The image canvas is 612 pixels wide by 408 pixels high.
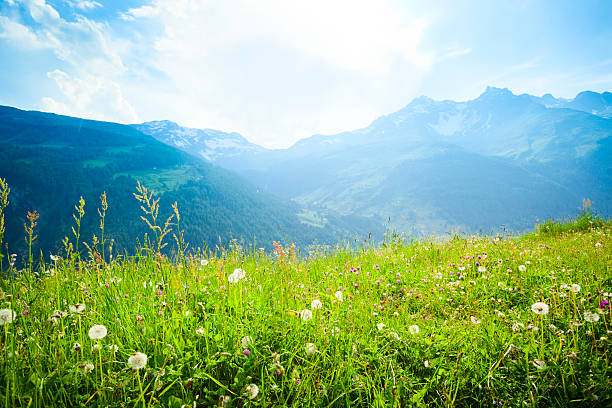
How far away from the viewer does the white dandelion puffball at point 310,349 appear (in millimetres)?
2563

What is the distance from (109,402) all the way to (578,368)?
4109 millimetres

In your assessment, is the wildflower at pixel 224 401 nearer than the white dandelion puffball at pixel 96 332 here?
Yes

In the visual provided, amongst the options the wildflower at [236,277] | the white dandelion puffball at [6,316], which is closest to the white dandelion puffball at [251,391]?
the wildflower at [236,277]

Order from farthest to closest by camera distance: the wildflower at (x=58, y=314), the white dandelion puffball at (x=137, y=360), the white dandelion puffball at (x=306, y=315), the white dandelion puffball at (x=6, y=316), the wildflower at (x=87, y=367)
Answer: the white dandelion puffball at (x=306, y=315) → the wildflower at (x=58, y=314) → the white dandelion puffball at (x=6, y=316) → the wildflower at (x=87, y=367) → the white dandelion puffball at (x=137, y=360)

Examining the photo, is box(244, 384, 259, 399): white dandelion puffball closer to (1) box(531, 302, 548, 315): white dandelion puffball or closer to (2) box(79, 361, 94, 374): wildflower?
(2) box(79, 361, 94, 374): wildflower

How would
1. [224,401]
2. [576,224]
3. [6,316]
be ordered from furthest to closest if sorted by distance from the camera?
[576,224], [6,316], [224,401]

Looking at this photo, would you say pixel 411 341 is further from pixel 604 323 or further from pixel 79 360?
pixel 79 360

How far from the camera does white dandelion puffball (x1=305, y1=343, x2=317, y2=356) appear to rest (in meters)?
2.56

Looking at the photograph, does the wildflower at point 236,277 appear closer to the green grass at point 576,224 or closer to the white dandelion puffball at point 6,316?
the white dandelion puffball at point 6,316

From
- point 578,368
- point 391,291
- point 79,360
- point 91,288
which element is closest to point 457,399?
point 578,368

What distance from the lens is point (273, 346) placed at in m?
2.79

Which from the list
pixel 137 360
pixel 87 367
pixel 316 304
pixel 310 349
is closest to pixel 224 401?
pixel 137 360

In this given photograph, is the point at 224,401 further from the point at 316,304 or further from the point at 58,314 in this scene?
the point at 58,314

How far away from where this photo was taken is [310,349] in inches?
101
